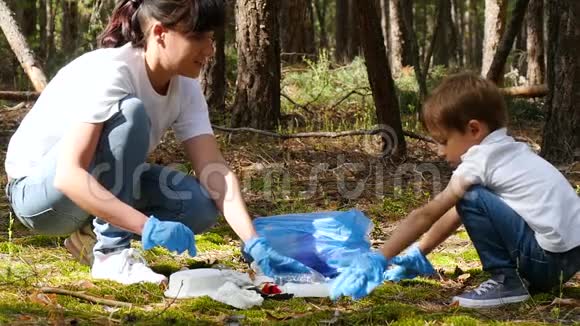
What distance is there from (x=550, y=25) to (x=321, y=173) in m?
1.68

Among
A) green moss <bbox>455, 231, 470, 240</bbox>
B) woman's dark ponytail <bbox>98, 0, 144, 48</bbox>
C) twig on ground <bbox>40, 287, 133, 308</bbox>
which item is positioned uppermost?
woman's dark ponytail <bbox>98, 0, 144, 48</bbox>

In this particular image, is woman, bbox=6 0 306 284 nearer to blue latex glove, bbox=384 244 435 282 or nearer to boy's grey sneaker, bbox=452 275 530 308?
blue latex glove, bbox=384 244 435 282

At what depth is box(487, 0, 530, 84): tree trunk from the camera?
228 inches

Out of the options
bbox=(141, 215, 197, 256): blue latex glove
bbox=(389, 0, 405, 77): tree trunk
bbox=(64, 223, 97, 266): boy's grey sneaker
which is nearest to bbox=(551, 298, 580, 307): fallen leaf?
bbox=(141, 215, 197, 256): blue latex glove

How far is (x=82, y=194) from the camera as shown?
8.32 ft

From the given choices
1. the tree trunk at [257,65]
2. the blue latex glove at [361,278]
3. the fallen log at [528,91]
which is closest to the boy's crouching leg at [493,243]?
the blue latex glove at [361,278]

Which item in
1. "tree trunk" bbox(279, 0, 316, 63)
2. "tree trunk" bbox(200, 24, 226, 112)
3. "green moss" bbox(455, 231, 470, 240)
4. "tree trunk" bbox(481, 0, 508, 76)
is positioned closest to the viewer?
"green moss" bbox(455, 231, 470, 240)

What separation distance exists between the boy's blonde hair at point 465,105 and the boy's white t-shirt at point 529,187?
0.07 m

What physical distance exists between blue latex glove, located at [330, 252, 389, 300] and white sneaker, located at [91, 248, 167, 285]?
0.68m

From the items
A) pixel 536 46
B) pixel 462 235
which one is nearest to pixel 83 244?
pixel 462 235

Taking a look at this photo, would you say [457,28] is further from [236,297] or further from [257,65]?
[236,297]

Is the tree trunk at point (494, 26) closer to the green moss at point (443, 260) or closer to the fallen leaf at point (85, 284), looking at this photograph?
the green moss at point (443, 260)

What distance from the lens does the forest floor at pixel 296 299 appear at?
90.6 inches

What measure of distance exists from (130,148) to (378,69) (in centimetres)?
256
